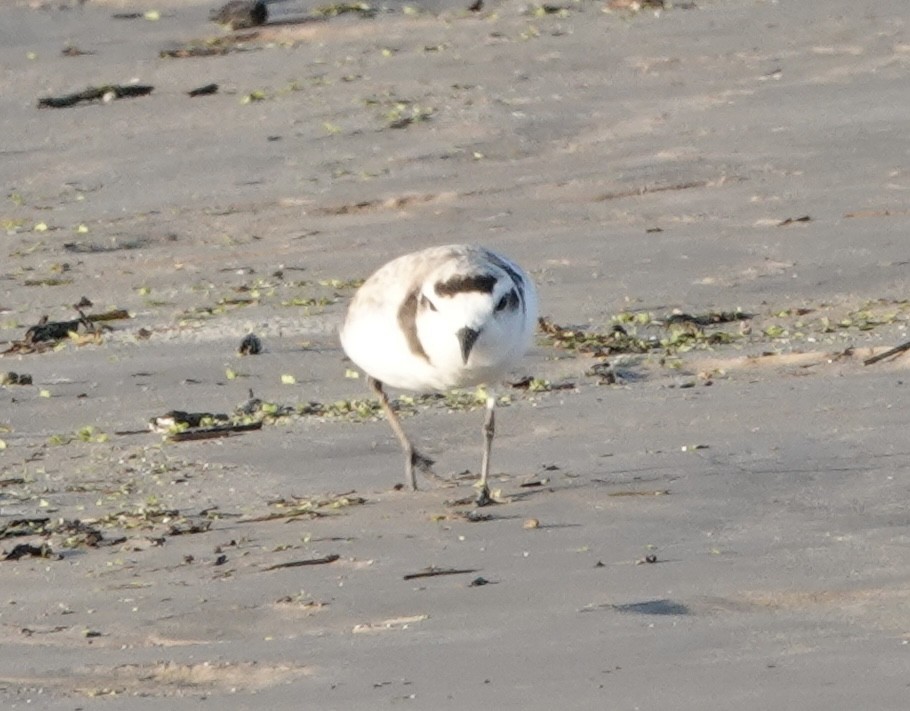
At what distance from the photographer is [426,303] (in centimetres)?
671

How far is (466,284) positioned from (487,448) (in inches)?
21.1

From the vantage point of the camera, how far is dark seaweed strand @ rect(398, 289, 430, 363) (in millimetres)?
6781

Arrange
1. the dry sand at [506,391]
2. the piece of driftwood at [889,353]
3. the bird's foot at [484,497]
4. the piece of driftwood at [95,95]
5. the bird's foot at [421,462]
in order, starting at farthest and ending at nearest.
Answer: the piece of driftwood at [95,95] → the piece of driftwood at [889,353] → the bird's foot at [421,462] → the bird's foot at [484,497] → the dry sand at [506,391]

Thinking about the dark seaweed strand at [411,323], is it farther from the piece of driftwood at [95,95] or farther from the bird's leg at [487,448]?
the piece of driftwood at [95,95]

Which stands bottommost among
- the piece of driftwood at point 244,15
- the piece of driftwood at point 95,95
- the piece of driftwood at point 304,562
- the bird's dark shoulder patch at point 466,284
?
the piece of driftwood at point 304,562

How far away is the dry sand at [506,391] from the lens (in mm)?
4746

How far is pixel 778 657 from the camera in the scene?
4336 millimetres

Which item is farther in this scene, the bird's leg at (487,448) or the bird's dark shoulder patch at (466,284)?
the bird's dark shoulder patch at (466,284)

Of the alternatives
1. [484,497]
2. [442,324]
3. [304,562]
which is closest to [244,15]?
[442,324]

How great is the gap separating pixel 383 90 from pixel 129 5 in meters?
3.19

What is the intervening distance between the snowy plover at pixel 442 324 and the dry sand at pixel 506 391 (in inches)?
13.0

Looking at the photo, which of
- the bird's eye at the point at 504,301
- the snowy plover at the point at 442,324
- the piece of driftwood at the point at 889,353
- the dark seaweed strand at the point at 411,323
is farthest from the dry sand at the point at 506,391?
the bird's eye at the point at 504,301

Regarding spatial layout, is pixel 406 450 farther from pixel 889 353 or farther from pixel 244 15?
pixel 244 15

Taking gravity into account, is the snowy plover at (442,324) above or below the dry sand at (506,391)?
above
